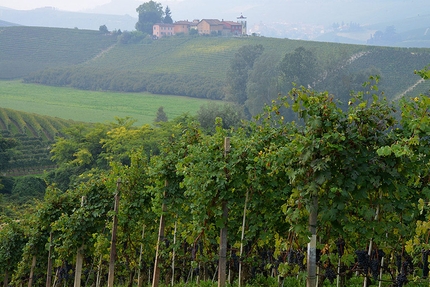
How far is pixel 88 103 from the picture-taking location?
327ft

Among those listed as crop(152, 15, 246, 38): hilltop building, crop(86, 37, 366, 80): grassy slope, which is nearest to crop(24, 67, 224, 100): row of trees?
crop(86, 37, 366, 80): grassy slope

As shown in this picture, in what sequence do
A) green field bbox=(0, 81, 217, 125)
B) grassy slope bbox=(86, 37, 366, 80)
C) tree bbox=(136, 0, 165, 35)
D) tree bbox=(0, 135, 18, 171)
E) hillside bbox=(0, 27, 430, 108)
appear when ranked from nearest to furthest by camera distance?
tree bbox=(0, 135, 18, 171) → green field bbox=(0, 81, 217, 125) → hillside bbox=(0, 27, 430, 108) → grassy slope bbox=(86, 37, 366, 80) → tree bbox=(136, 0, 165, 35)

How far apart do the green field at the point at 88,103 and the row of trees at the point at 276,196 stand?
7074 cm

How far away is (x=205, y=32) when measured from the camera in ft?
487

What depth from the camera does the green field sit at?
286ft

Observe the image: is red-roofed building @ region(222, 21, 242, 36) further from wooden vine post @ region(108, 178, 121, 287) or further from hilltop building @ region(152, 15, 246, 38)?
wooden vine post @ region(108, 178, 121, 287)

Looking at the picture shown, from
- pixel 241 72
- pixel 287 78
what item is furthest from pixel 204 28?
pixel 287 78

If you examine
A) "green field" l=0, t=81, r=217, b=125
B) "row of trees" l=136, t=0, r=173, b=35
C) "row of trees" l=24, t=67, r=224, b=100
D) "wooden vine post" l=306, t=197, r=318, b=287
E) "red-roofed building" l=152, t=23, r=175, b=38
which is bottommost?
"green field" l=0, t=81, r=217, b=125

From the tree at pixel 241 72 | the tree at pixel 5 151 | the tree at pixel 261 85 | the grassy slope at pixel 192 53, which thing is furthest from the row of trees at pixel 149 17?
the tree at pixel 5 151

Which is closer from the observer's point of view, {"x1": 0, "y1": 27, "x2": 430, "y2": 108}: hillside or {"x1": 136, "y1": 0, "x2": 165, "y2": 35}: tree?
{"x1": 0, "y1": 27, "x2": 430, "y2": 108}: hillside

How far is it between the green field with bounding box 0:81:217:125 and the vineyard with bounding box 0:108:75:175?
15.2 meters

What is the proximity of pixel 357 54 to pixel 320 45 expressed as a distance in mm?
10422

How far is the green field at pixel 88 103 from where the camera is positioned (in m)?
87.3

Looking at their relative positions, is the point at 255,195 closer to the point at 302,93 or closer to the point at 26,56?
the point at 302,93
